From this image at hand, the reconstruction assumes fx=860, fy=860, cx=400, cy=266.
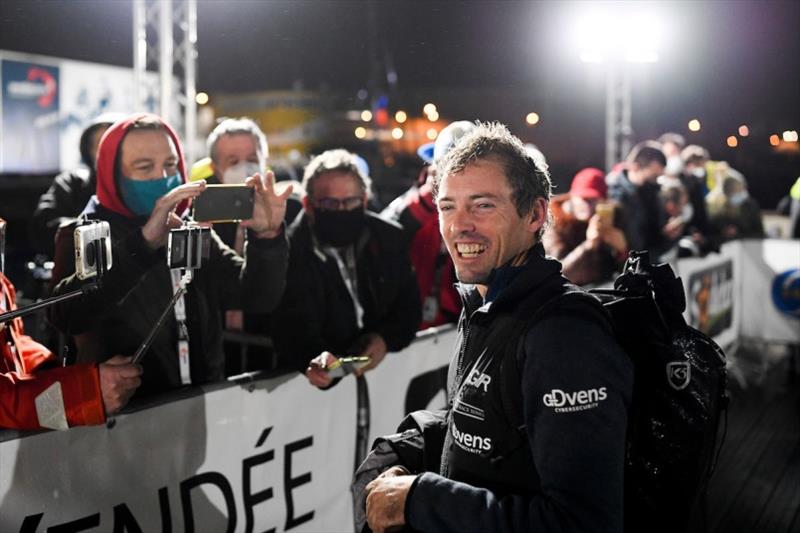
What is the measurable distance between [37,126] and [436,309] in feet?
55.8

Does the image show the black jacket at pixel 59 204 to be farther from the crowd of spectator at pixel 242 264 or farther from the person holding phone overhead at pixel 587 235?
the person holding phone overhead at pixel 587 235

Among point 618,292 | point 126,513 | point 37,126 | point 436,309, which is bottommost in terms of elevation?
point 126,513

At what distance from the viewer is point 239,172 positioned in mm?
4223

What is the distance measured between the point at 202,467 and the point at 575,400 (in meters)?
2.05

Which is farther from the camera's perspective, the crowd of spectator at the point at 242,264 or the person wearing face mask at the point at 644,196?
the person wearing face mask at the point at 644,196

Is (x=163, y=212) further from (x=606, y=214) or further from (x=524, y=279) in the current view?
(x=606, y=214)

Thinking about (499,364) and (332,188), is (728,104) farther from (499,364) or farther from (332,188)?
(499,364)

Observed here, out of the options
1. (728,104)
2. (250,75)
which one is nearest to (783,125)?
(728,104)

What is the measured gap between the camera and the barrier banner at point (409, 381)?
4.24 m

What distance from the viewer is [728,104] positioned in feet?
57.1

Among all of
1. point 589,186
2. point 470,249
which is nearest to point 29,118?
point 589,186

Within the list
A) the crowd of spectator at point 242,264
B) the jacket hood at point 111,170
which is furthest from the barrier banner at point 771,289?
the jacket hood at point 111,170

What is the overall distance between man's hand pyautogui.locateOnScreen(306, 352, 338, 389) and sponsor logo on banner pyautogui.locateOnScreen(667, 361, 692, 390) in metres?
2.07

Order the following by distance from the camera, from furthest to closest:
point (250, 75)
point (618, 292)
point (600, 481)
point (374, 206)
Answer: point (250, 75) → point (374, 206) → point (618, 292) → point (600, 481)
